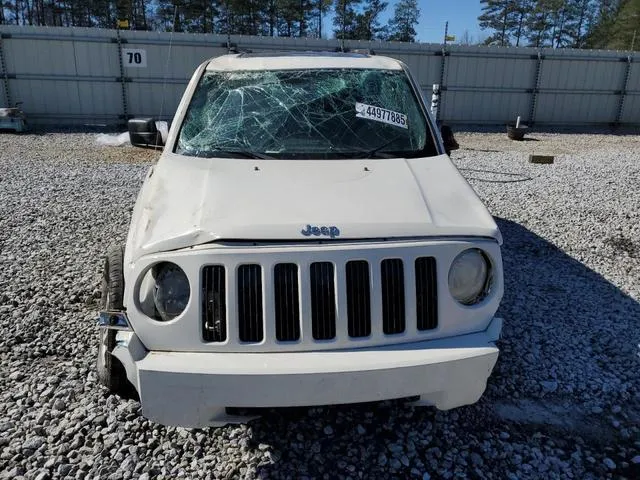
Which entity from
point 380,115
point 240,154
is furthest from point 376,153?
point 240,154

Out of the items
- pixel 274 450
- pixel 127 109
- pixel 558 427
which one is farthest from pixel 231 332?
pixel 127 109

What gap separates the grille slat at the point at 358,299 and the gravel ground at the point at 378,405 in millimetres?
604

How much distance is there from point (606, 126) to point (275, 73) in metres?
19.0

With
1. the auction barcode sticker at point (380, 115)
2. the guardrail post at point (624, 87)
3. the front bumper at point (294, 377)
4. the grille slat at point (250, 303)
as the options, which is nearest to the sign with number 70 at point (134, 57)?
the auction barcode sticker at point (380, 115)

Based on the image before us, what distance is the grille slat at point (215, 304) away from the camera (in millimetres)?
2279

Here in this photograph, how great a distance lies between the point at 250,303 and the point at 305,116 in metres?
1.87

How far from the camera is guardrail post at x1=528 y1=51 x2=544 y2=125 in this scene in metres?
17.9

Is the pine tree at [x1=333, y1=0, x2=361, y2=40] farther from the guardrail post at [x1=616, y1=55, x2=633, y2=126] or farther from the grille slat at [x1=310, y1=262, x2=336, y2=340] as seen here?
the grille slat at [x1=310, y1=262, x2=336, y2=340]

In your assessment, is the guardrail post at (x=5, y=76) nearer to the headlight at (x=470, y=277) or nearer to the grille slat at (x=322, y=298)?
the grille slat at (x=322, y=298)

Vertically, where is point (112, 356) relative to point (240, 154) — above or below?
below

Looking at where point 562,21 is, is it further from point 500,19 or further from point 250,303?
point 250,303

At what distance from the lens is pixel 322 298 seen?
2.30 m

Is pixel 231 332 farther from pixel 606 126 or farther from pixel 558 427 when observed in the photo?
pixel 606 126

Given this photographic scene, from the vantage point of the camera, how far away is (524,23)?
45531 millimetres
